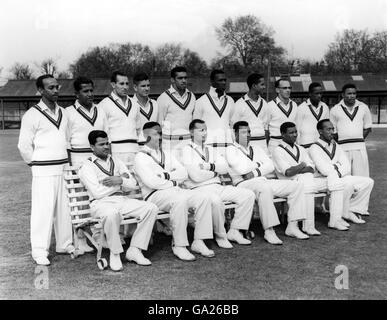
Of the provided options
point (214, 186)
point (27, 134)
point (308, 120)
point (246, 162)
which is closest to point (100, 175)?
point (27, 134)

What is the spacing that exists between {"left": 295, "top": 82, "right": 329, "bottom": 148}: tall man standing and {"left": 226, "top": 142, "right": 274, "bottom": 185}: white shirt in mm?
1238

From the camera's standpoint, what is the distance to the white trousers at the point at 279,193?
18.7 ft

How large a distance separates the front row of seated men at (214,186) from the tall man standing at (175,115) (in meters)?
0.53

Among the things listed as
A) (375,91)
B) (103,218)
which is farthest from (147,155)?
(375,91)

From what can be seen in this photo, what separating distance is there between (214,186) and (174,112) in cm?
137

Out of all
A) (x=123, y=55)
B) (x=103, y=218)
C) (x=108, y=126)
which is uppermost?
(x=123, y=55)

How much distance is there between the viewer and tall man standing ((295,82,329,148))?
7.20 meters

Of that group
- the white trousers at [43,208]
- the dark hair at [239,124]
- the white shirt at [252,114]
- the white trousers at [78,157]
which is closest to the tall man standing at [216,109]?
the white shirt at [252,114]

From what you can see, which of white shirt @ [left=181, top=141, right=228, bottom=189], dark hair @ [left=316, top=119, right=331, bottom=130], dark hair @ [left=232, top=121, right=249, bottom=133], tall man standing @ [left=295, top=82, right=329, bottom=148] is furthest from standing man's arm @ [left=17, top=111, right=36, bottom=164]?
tall man standing @ [left=295, top=82, right=329, bottom=148]

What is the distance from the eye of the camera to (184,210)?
5133mm

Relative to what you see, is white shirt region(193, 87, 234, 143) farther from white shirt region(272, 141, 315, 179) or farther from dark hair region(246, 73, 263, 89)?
white shirt region(272, 141, 315, 179)

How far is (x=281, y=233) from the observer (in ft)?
20.0

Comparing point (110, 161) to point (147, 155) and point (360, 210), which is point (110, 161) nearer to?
point (147, 155)

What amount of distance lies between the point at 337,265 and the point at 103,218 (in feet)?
7.99
